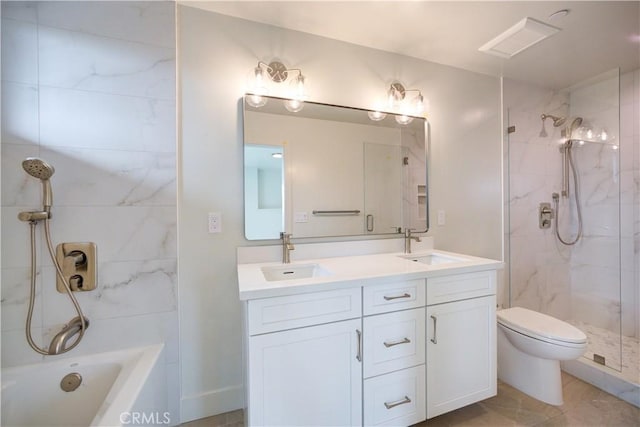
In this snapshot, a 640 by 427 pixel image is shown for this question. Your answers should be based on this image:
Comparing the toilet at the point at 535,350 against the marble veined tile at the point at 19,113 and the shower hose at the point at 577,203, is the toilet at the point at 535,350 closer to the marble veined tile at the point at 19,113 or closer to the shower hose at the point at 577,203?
the shower hose at the point at 577,203

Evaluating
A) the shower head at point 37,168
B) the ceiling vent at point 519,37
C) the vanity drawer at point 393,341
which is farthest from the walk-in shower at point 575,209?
the shower head at point 37,168

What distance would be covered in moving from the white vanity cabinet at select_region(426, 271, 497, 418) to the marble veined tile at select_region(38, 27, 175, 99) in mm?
1819

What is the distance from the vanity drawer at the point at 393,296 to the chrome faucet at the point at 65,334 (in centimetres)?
139

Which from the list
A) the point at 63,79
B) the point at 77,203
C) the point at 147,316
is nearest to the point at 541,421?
the point at 147,316

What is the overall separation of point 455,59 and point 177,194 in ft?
7.20

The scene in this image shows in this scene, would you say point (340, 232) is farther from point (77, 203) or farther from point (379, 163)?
point (77, 203)

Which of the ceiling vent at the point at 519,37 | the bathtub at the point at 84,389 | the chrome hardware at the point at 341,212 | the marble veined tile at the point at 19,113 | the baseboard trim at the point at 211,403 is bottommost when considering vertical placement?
the baseboard trim at the point at 211,403

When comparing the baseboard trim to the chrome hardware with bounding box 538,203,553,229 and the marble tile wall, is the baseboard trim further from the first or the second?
the chrome hardware with bounding box 538,203,553,229

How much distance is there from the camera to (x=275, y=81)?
5.46 ft

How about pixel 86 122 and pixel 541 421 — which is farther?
pixel 541 421

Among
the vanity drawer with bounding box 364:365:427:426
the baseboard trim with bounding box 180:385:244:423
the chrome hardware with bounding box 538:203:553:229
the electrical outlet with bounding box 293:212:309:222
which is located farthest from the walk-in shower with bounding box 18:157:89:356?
the chrome hardware with bounding box 538:203:553:229

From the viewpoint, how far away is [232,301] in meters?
1.61

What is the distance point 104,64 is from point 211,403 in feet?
6.34

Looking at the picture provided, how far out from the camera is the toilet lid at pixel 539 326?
156cm
